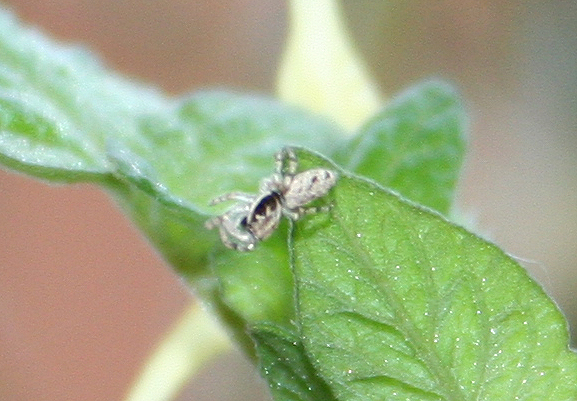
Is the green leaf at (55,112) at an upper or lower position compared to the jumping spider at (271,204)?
upper

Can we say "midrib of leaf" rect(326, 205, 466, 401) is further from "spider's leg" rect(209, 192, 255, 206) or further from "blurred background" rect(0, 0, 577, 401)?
"blurred background" rect(0, 0, 577, 401)

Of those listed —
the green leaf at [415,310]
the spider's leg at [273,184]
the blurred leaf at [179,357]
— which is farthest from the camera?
the blurred leaf at [179,357]

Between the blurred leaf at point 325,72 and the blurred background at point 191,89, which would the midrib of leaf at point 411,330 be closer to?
the blurred leaf at point 325,72

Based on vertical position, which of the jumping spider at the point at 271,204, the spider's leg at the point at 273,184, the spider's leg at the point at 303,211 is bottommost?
the spider's leg at the point at 303,211

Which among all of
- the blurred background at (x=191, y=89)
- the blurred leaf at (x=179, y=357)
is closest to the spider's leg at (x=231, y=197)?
the blurred leaf at (x=179, y=357)

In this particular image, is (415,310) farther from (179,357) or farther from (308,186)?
(179,357)

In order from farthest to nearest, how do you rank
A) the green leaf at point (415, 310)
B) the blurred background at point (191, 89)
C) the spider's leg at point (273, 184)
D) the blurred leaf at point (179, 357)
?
the blurred background at point (191, 89) → the blurred leaf at point (179, 357) → the spider's leg at point (273, 184) → the green leaf at point (415, 310)

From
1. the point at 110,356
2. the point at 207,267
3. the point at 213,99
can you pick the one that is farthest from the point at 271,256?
the point at 110,356
